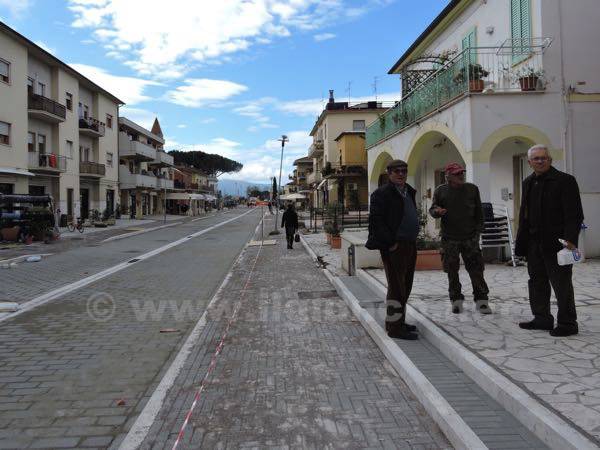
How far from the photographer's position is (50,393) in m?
4.36

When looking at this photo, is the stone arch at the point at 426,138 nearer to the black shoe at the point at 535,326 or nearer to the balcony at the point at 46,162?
the black shoe at the point at 535,326

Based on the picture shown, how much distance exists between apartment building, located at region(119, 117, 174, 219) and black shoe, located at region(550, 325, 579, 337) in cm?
4586

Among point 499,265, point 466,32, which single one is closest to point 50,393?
point 499,265

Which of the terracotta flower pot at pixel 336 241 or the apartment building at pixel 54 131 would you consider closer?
the terracotta flower pot at pixel 336 241

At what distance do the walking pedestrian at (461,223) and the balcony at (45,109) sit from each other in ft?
98.6

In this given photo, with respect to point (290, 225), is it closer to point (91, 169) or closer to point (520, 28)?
point (520, 28)

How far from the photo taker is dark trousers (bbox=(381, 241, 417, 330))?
17.6 feet

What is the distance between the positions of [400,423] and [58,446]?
2.35m

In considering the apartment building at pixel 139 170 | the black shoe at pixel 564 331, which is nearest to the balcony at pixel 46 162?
the apartment building at pixel 139 170

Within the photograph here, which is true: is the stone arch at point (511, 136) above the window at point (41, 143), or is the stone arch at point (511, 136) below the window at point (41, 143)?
below

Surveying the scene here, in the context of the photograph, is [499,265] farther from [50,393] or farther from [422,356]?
[50,393]

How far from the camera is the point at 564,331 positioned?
5.03 metres

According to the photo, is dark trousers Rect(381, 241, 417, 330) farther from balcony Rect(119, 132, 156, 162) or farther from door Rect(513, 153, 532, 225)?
balcony Rect(119, 132, 156, 162)

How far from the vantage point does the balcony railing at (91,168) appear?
37253mm
